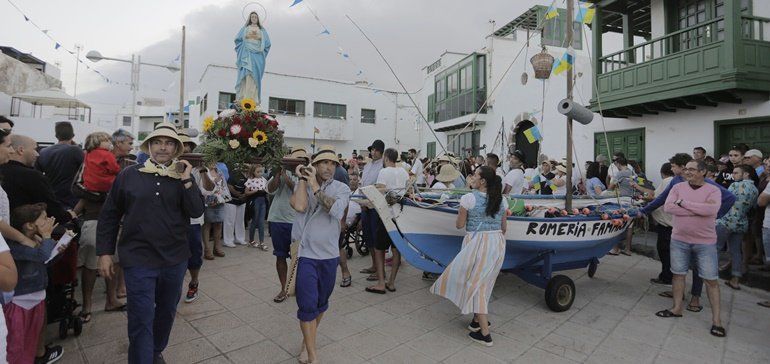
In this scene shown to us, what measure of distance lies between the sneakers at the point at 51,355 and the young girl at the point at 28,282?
416 millimetres

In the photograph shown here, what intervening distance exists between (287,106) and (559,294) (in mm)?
27729

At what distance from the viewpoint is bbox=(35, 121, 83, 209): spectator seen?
418cm

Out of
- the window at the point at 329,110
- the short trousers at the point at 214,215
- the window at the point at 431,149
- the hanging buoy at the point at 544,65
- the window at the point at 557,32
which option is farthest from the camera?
the window at the point at 329,110

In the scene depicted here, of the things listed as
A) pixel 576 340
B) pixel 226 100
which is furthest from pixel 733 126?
pixel 226 100

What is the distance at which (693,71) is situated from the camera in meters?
8.50

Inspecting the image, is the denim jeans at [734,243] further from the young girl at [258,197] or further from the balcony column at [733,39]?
the young girl at [258,197]

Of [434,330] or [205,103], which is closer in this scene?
[434,330]

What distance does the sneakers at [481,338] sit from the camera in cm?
363

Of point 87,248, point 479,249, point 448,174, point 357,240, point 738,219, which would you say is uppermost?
point 448,174

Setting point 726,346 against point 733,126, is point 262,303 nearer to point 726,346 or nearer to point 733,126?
point 726,346

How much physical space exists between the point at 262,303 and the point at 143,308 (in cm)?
205

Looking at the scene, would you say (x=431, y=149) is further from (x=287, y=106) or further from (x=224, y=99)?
(x=224, y=99)

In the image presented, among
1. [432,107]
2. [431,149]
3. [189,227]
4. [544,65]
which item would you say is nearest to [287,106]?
[431,149]

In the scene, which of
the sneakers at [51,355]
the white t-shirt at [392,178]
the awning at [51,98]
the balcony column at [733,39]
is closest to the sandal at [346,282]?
the white t-shirt at [392,178]
